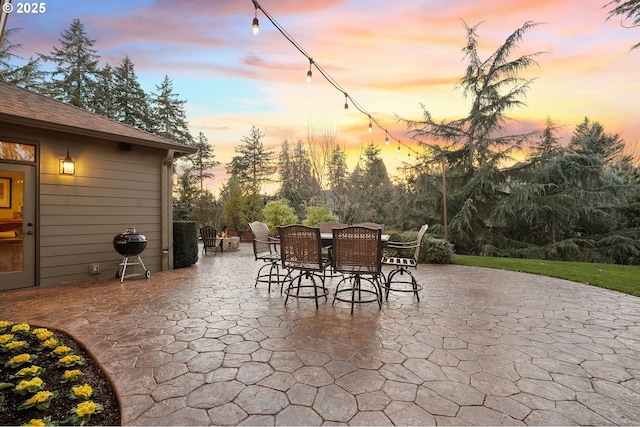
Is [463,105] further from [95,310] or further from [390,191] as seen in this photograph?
[95,310]

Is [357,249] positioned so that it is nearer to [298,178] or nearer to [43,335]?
[43,335]

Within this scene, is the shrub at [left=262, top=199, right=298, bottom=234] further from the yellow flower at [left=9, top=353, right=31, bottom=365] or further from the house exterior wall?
the yellow flower at [left=9, top=353, right=31, bottom=365]

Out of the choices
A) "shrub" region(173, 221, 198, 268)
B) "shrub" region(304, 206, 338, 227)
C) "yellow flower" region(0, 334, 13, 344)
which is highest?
"shrub" region(304, 206, 338, 227)

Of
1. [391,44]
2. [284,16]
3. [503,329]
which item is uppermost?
[391,44]

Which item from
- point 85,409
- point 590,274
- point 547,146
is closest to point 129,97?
point 85,409

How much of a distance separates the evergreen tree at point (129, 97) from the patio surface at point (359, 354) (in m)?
16.6

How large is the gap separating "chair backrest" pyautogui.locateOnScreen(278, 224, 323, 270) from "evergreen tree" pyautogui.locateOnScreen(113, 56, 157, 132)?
18.4 metres

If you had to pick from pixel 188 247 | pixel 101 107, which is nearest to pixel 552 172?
pixel 188 247

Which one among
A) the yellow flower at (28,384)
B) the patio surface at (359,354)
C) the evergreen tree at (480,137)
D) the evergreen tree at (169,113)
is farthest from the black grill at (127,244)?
the evergreen tree at (169,113)

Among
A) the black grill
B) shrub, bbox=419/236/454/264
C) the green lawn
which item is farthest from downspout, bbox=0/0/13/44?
shrub, bbox=419/236/454/264

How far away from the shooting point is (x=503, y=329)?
3.05 m

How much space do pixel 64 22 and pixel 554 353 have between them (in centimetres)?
2301

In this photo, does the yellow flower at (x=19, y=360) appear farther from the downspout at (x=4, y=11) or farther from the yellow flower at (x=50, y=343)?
the downspout at (x=4, y=11)

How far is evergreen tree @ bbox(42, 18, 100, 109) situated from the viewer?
15531 millimetres
